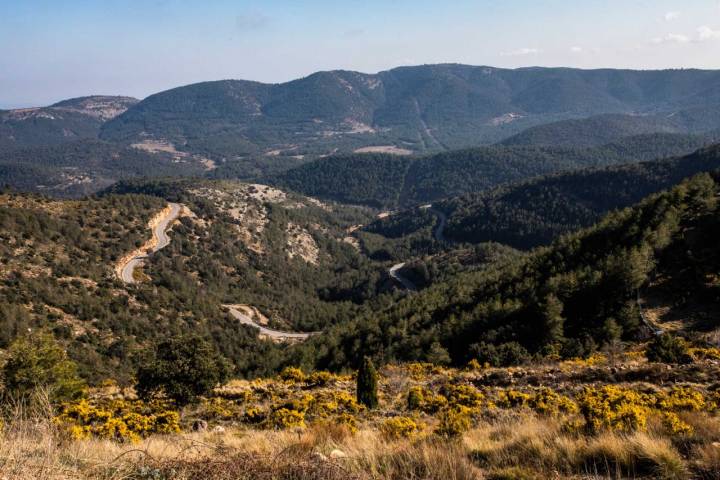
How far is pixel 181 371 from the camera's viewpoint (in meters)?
20.0

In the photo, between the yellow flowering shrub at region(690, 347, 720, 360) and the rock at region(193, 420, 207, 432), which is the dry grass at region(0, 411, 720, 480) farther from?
the yellow flowering shrub at region(690, 347, 720, 360)

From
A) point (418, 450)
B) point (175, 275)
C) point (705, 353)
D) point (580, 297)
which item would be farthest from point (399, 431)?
point (175, 275)

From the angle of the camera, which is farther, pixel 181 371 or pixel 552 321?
pixel 552 321

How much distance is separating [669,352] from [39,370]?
28699 millimetres

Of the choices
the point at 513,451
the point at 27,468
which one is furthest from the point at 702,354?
the point at 27,468

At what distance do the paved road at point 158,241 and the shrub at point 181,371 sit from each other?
59266mm

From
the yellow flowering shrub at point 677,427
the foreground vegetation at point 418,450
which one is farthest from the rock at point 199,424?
the yellow flowering shrub at point 677,427

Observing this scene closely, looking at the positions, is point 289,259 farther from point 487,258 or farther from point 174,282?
point 487,258

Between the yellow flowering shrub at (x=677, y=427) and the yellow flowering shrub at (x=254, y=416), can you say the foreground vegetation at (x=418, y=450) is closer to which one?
the yellow flowering shrub at (x=677, y=427)

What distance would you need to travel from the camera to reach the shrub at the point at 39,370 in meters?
17.7

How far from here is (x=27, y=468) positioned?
469 cm

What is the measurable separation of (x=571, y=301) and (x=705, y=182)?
2710cm

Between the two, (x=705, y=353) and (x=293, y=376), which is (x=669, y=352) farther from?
(x=293, y=376)

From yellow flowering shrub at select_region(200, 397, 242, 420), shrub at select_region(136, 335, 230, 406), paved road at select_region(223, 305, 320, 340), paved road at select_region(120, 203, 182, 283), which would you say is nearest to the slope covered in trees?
paved road at select_region(223, 305, 320, 340)
